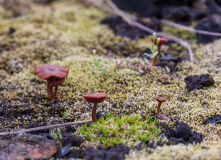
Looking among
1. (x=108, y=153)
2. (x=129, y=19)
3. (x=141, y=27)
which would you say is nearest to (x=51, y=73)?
(x=108, y=153)

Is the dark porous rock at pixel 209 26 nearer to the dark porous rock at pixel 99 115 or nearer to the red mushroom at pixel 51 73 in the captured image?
the dark porous rock at pixel 99 115

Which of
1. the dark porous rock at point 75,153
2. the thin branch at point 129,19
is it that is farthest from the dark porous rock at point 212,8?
the dark porous rock at point 75,153

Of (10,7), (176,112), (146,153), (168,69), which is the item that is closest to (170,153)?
(146,153)

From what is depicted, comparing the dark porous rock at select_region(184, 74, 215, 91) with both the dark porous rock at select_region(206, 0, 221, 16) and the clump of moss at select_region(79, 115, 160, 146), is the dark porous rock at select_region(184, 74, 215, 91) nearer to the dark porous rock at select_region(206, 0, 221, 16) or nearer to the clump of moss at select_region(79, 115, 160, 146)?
the clump of moss at select_region(79, 115, 160, 146)

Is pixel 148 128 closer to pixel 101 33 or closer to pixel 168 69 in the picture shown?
pixel 168 69

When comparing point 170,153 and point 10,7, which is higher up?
point 10,7

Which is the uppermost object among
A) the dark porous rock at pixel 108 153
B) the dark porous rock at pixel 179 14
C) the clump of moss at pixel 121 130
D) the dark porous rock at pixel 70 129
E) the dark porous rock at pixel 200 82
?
the dark porous rock at pixel 179 14
